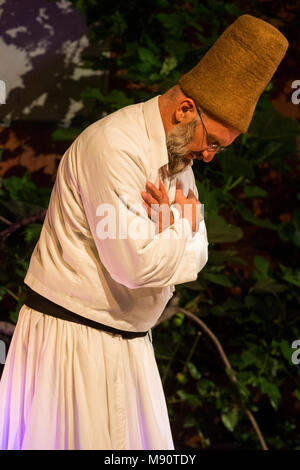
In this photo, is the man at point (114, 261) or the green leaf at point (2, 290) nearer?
the man at point (114, 261)

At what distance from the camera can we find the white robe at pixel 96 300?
5.81 ft

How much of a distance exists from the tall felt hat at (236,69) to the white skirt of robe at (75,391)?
2.31 ft

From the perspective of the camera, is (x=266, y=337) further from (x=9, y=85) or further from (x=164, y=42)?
(x=9, y=85)

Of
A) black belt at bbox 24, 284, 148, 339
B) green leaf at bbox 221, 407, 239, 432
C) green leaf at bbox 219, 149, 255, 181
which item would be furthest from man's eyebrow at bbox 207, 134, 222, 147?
green leaf at bbox 221, 407, 239, 432

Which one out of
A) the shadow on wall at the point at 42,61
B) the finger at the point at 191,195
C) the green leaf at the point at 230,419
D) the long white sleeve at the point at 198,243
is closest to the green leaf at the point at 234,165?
the shadow on wall at the point at 42,61

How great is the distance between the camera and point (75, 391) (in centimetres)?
183

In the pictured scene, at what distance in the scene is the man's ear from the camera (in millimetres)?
1877

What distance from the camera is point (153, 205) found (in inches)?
71.9

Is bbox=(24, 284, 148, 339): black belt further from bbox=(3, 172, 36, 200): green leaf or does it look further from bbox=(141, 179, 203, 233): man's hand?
bbox=(3, 172, 36, 200): green leaf

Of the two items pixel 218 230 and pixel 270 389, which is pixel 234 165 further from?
pixel 270 389

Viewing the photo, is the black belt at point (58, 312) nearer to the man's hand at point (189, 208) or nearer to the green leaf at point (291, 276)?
the man's hand at point (189, 208)

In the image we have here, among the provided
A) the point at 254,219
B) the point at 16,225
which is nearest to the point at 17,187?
the point at 16,225

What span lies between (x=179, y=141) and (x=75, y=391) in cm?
74
